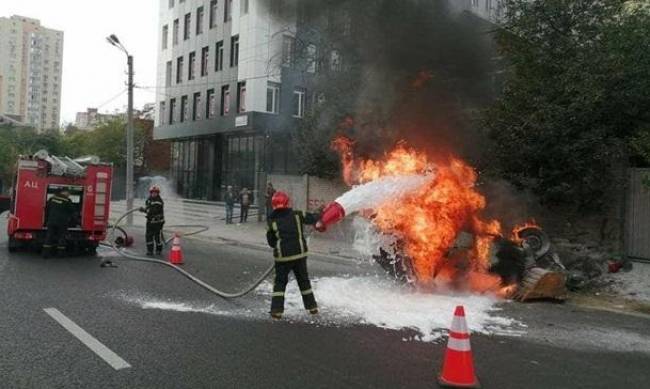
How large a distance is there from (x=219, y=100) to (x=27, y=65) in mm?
43955

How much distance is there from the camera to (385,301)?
775 centimetres

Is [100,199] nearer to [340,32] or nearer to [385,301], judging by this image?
[340,32]

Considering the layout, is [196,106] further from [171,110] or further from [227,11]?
[227,11]

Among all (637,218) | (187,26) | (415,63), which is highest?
(187,26)

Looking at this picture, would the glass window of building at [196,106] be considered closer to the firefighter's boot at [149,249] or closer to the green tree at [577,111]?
the firefighter's boot at [149,249]

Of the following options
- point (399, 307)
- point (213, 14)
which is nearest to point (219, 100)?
point (213, 14)

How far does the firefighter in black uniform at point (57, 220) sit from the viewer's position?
1127 centimetres

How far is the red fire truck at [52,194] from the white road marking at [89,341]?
18.8 ft

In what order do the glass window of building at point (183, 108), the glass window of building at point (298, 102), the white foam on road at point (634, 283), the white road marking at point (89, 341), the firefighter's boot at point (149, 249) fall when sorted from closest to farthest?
the white road marking at point (89, 341)
the white foam on road at point (634, 283)
the firefighter's boot at point (149, 249)
the glass window of building at point (298, 102)
the glass window of building at point (183, 108)

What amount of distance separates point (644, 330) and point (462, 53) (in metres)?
5.23

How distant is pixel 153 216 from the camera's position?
39.6 ft

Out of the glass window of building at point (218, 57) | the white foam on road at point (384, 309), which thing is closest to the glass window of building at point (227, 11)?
the glass window of building at point (218, 57)

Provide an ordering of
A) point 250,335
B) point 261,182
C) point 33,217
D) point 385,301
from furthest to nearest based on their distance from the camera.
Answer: point 261,182
point 33,217
point 385,301
point 250,335

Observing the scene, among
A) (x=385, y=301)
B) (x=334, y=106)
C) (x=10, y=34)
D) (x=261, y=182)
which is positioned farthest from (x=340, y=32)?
(x=10, y=34)
